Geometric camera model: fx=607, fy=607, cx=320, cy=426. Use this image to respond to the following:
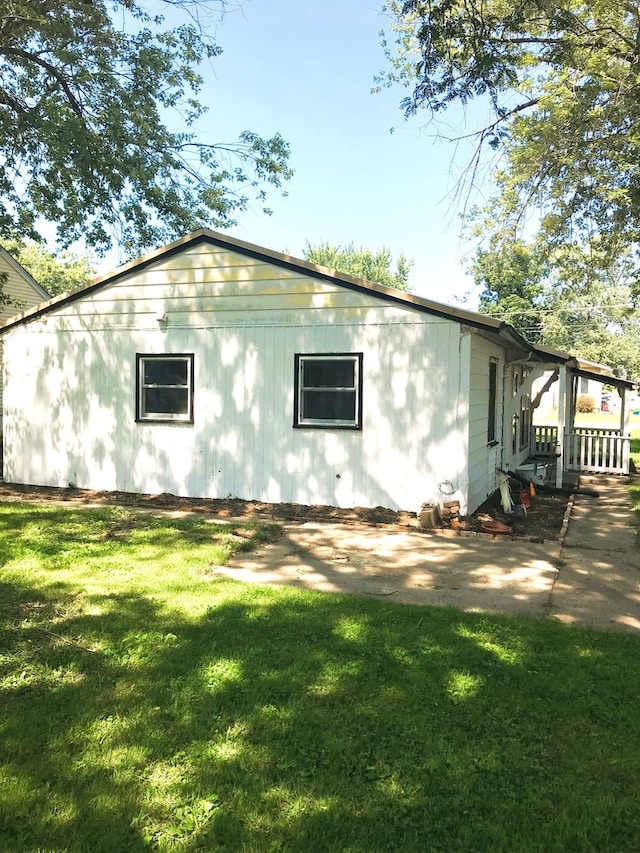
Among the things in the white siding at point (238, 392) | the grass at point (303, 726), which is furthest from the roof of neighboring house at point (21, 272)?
the grass at point (303, 726)

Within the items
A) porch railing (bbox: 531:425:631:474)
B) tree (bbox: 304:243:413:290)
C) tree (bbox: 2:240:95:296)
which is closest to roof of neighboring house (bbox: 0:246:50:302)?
porch railing (bbox: 531:425:631:474)

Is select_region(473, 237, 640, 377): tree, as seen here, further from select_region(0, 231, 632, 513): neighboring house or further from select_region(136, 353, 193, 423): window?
select_region(136, 353, 193, 423): window

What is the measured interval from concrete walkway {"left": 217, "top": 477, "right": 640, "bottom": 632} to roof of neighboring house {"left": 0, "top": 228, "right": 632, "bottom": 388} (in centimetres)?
294

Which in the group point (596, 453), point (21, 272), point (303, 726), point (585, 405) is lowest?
point (303, 726)

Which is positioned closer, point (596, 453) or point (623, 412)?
point (623, 412)

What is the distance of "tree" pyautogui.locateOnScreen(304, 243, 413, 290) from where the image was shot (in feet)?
186

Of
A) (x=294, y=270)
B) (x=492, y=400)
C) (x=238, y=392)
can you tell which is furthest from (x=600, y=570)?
(x=294, y=270)

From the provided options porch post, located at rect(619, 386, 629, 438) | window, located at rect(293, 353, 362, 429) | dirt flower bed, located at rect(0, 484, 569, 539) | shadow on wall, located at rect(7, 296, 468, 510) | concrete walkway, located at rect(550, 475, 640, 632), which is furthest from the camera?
porch post, located at rect(619, 386, 629, 438)

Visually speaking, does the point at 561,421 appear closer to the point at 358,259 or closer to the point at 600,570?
the point at 600,570

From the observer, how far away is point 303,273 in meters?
9.25

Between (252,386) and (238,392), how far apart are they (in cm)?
26

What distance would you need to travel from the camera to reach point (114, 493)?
1033cm

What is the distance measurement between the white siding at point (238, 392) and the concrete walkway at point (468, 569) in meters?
1.29

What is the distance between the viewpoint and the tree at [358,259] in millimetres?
56781
